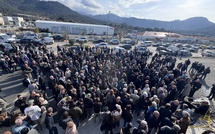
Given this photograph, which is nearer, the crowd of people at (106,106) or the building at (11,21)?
the crowd of people at (106,106)

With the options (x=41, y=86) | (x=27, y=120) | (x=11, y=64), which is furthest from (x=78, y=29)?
(x=27, y=120)

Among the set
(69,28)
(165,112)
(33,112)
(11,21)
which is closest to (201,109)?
(165,112)

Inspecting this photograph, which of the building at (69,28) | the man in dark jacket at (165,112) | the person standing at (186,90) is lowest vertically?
the person standing at (186,90)

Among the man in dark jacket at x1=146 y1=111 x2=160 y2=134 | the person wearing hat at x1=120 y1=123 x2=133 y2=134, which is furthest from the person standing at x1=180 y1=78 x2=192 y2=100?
the person wearing hat at x1=120 y1=123 x2=133 y2=134

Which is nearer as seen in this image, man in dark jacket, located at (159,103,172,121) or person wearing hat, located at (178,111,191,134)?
person wearing hat, located at (178,111,191,134)

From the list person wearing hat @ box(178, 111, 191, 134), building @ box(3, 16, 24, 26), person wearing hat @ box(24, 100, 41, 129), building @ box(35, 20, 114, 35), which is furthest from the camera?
building @ box(3, 16, 24, 26)

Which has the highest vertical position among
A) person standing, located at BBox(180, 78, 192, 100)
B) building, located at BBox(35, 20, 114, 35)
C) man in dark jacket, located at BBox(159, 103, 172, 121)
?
building, located at BBox(35, 20, 114, 35)

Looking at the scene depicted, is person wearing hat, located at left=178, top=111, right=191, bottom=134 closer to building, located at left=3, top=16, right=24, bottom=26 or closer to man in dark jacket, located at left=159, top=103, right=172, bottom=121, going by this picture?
man in dark jacket, located at left=159, top=103, right=172, bottom=121

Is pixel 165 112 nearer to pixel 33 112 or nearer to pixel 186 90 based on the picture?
pixel 186 90

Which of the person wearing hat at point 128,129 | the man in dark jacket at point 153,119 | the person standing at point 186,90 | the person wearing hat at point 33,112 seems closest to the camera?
the person wearing hat at point 128,129

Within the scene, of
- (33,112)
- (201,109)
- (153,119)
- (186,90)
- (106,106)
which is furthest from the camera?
(186,90)

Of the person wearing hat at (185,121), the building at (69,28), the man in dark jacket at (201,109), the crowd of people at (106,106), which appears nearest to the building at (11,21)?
the building at (69,28)

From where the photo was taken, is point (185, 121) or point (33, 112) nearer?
point (185, 121)

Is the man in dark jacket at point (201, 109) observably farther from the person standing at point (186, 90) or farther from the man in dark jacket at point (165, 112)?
the person standing at point (186, 90)
